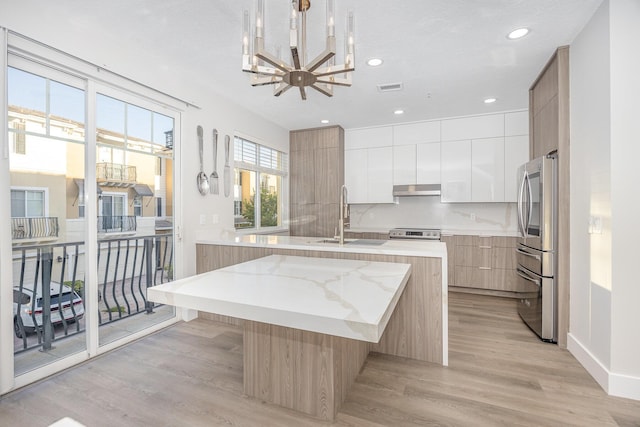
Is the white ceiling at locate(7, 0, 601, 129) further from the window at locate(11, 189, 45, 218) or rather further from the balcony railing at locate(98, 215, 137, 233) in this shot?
the balcony railing at locate(98, 215, 137, 233)

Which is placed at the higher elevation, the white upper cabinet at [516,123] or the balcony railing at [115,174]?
the white upper cabinet at [516,123]

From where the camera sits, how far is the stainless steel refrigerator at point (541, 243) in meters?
2.65

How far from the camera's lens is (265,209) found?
16.0 feet

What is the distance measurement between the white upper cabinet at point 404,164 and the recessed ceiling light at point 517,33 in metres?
2.41

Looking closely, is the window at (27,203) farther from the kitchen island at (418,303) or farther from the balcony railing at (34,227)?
the kitchen island at (418,303)

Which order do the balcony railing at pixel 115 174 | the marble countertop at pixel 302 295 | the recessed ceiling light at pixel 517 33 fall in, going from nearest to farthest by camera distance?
the marble countertop at pixel 302 295
the recessed ceiling light at pixel 517 33
the balcony railing at pixel 115 174

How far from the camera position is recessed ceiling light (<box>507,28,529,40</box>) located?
2352 mm

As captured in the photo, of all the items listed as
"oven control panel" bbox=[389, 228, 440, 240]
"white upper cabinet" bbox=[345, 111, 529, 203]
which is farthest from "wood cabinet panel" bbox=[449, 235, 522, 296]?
"white upper cabinet" bbox=[345, 111, 529, 203]

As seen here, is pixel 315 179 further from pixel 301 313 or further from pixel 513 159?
pixel 301 313

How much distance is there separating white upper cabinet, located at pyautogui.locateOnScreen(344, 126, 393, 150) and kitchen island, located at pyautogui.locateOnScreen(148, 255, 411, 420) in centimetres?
329

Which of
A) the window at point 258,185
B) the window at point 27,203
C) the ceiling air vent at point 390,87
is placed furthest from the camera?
the window at point 258,185

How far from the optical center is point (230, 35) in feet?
8.02

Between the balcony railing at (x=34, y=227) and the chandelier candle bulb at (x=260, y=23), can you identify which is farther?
the balcony railing at (x=34, y=227)

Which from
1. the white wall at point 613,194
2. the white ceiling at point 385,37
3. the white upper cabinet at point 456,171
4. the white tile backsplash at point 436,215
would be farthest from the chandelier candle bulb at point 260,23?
the white tile backsplash at point 436,215
